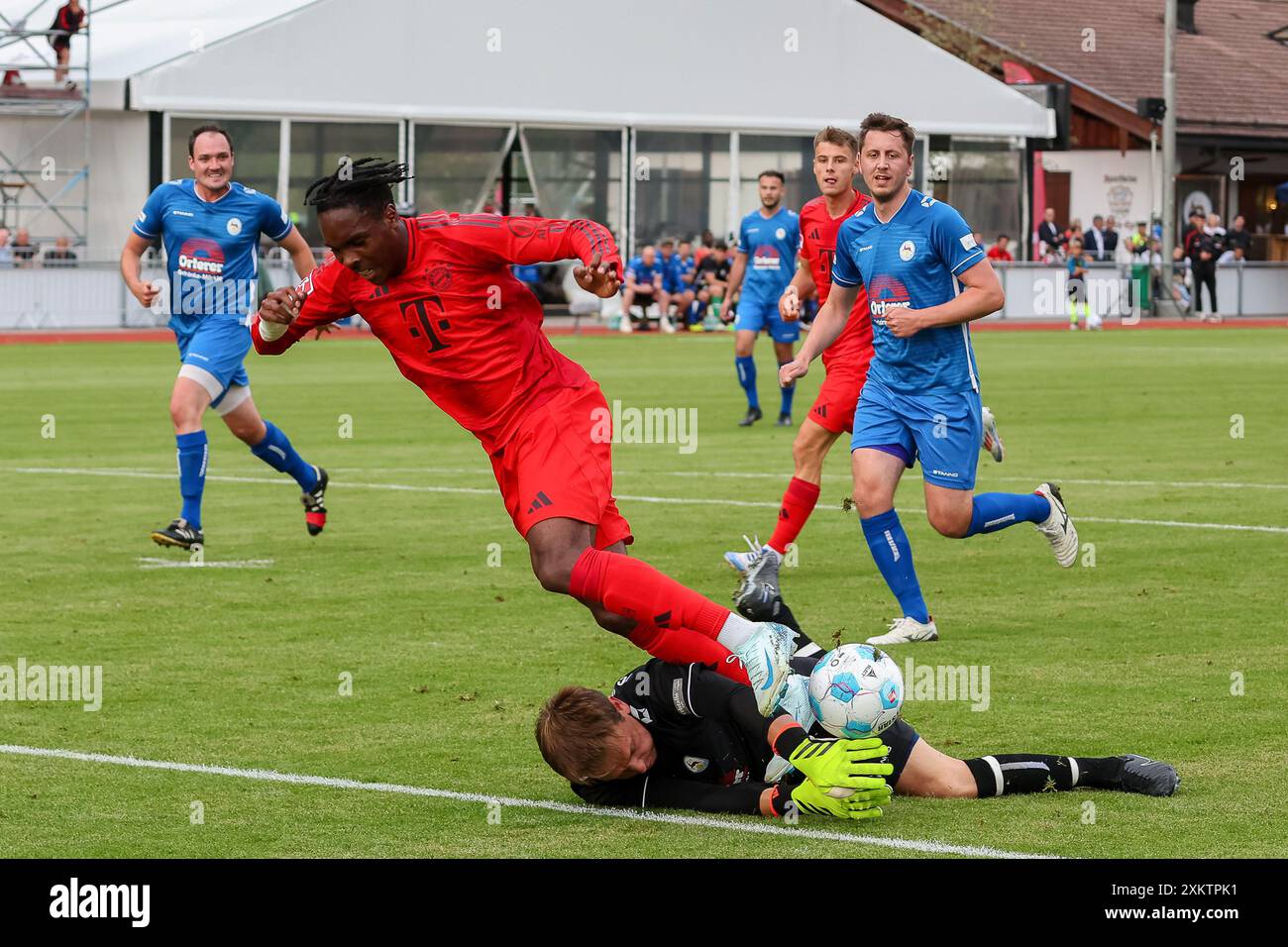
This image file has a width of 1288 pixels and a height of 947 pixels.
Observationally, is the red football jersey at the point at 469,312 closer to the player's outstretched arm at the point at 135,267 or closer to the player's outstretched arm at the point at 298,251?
the player's outstretched arm at the point at 298,251

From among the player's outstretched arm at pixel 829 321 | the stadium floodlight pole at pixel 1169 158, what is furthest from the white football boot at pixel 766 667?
the stadium floodlight pole at pixel 1169 158

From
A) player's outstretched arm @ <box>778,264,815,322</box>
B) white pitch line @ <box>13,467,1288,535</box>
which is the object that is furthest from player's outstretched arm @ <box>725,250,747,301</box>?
player's outstretched arm @ <box>778,264,815,322</box>

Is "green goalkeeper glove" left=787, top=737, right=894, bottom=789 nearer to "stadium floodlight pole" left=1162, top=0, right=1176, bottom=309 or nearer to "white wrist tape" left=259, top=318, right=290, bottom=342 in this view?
"white wrist tape" left=259, top=318, right=290, bottom=342

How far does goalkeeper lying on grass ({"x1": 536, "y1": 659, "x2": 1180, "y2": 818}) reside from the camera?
6.16m

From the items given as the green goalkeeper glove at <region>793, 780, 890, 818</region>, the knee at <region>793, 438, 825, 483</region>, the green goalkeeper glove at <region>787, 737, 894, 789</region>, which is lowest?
the green goalkeeper glove at <region>793, 780, 890, 818</region>

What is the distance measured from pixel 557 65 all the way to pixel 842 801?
3527 centimetres

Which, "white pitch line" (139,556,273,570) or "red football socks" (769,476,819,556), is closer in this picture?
"red football socks" (769,476,819,556)

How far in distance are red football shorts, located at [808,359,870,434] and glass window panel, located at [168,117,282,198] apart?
2767cm

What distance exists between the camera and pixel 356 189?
6.88 m

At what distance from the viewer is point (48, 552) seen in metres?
12.1

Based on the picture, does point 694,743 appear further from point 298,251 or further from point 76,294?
point 76,294
